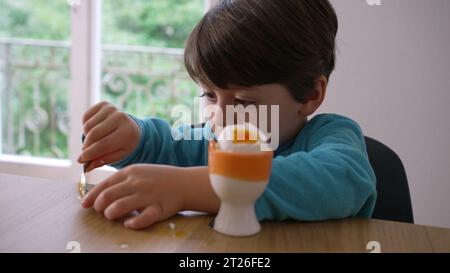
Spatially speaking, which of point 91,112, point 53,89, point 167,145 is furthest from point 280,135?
point 53,89

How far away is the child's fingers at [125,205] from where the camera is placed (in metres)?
0.51

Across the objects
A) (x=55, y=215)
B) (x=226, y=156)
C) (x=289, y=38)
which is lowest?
(x=55, y=215)

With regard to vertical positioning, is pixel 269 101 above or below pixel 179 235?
above

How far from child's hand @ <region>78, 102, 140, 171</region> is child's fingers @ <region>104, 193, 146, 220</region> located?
0.49ft

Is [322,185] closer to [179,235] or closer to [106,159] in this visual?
[179,235]

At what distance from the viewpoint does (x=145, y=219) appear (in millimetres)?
496

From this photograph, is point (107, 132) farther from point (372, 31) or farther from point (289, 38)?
point (372, 31)

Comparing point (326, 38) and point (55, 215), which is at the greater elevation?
point (326, 38)

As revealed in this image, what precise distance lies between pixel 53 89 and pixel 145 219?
303 centimetres

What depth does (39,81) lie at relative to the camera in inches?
128

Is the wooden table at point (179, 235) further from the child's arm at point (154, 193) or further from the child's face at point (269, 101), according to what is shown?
the child's face at point (269, 101)

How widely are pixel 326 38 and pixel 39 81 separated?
293 cm
